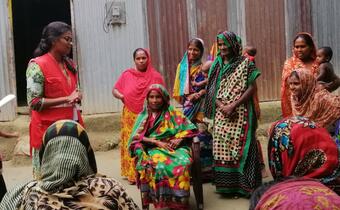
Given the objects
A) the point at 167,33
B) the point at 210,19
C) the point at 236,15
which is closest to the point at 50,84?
the point at 167,33

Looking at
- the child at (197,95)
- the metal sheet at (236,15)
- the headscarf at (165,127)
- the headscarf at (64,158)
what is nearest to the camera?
the headscarf at (64,158)

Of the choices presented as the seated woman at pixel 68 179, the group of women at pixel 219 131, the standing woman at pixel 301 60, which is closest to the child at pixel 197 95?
the group of women at pixel 219 131

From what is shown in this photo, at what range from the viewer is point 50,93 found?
169 inches

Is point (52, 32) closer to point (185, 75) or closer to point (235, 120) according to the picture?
point (235, 120)

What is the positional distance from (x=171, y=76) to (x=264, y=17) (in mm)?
1851

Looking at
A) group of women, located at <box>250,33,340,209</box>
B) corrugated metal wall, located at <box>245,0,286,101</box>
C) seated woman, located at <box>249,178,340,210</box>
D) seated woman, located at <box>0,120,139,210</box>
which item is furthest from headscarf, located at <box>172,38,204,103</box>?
seated woman, located at <box>249,178,340,210</box>

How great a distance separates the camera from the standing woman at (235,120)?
17.3 feet

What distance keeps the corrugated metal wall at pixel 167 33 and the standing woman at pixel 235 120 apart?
3.29m

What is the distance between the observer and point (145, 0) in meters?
8.53

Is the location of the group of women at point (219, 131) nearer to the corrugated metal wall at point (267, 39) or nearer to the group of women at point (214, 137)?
the group of women at point (214, 137)

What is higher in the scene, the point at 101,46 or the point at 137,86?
the point at 101,46

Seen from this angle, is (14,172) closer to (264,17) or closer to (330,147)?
(264,17)

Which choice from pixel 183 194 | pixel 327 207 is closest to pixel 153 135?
pixel 183 194

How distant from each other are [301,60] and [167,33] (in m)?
3.54
